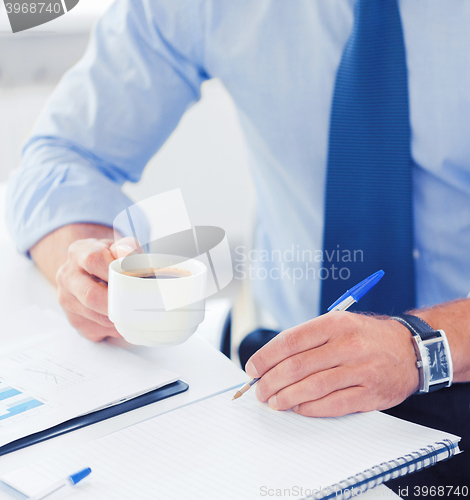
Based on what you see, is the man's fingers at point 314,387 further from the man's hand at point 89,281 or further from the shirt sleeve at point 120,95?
the shirt sleeve at point 120,95

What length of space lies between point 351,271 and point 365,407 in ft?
0.72

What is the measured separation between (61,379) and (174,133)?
1.83ft

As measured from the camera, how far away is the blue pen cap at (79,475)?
0.33 m

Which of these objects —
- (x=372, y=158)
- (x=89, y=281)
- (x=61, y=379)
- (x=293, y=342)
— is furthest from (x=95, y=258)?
(x=372, y=158)

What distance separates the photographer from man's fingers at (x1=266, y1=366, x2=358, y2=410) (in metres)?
0.41

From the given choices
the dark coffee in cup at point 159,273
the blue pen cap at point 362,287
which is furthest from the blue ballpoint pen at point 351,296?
the dark coffee in cup at point 159,273

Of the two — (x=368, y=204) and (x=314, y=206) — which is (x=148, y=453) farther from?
(x=314, y=206)

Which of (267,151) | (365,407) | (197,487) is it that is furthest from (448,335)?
(267,151)

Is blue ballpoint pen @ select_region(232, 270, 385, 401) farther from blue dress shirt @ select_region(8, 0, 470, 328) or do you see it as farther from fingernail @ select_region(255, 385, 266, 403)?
blue dress shirt @ select_region(8, 0, 470, 328)

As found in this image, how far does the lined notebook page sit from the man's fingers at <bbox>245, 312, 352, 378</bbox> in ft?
0.11

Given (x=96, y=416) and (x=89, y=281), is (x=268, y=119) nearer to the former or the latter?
(x=89, y=281)

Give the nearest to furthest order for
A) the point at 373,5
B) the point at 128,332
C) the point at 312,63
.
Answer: the point at 128,332, the point at 373,5, the point at 312,63

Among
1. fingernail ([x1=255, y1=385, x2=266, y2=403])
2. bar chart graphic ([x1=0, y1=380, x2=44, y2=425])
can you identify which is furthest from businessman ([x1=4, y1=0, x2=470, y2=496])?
bar chart graphic ([x1=0, y1=380, x2=44, y2=425])

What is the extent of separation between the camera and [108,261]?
510 millimetres
